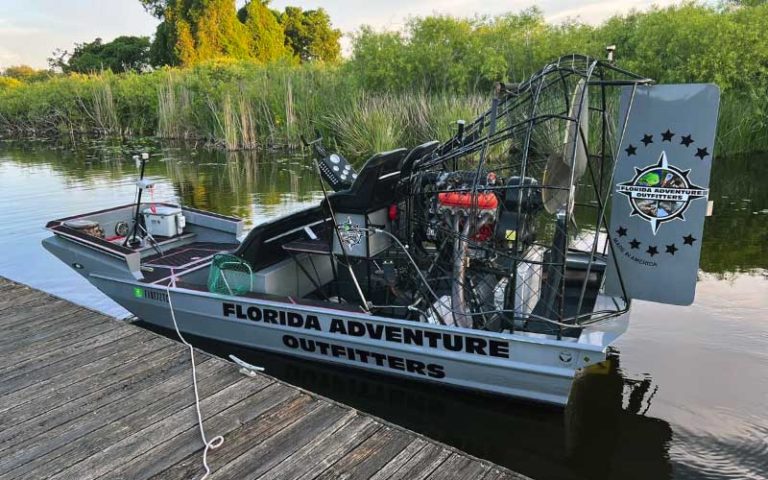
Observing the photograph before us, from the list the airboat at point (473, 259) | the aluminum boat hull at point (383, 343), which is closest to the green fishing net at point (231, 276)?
the airboat at point (473, 259)

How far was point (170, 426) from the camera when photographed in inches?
136

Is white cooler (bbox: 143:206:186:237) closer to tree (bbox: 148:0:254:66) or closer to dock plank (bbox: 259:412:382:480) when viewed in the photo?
dock plank (bbox: 259:412:382:480)

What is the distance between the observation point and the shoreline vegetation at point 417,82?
16.2 meters

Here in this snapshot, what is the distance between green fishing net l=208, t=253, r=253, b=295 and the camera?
5.65 metres

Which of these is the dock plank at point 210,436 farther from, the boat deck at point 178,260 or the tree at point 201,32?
the tree at point 201,32

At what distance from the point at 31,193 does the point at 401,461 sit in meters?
14.7

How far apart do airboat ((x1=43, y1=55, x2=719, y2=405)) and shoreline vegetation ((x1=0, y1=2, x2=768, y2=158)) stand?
998 cm

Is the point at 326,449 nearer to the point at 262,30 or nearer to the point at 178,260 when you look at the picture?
the point at 178,260

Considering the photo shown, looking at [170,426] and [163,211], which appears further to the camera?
[163,211]

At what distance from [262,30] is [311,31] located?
5011 millimetres

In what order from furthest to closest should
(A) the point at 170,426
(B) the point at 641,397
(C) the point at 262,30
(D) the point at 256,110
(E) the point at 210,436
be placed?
(C) the point at 262,30, (D) the point at 256,110, (B) the point at 641,397, (A) the point at 170,426, (E) the point at 210,436

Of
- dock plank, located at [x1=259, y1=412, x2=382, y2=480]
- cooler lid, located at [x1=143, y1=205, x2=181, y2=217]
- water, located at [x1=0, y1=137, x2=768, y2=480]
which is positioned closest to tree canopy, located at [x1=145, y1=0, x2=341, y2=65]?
cooler lid, located at [x1=143, y1=205, x2=181, y2=217]

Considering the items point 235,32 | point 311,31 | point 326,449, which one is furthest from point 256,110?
point 311,31

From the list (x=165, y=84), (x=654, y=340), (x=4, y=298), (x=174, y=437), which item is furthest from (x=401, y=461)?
(x=165, y=84)
